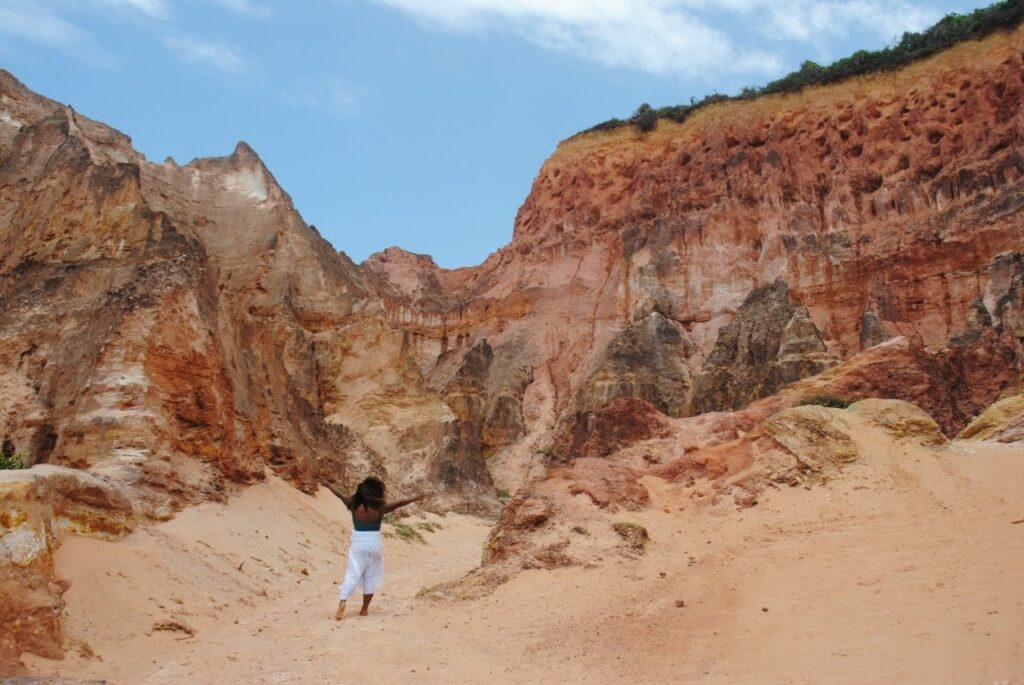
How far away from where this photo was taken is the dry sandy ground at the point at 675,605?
259 inches

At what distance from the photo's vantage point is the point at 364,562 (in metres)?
8.99

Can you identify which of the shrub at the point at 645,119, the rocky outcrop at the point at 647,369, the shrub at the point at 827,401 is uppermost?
the shrub at the point at 645,119

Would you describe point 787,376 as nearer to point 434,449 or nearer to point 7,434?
point 434,449

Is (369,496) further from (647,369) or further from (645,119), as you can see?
(645,119)

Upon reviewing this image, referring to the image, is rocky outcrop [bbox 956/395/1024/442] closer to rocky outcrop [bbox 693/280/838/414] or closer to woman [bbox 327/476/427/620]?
woman [bbox 327/476/427/620]

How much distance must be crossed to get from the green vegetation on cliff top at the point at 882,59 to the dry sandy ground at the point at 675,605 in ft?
138

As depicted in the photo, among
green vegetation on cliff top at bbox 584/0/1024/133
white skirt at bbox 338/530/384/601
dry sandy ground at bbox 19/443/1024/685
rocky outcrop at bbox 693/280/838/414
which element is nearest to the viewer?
dry sandy ground at bbox 19/443/1024/685

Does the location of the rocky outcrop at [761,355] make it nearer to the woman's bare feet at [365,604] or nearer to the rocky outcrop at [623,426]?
the rocky outcrop at [623,426]

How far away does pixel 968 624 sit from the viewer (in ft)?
21.7

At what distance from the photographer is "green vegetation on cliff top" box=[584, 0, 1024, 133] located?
47156 millimetres

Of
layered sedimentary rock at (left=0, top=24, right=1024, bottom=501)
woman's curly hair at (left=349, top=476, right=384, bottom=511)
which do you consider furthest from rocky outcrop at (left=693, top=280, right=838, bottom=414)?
woman's curly hair at (left=349, top=476, right=384, bottom=511)

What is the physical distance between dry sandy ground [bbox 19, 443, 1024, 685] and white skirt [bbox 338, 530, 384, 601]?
331 millimetres

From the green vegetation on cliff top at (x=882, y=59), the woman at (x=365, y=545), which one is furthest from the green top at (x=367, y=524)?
the green vegetation on cliff top at (x=882, y=59)

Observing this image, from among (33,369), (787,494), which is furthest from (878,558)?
(33,369)
